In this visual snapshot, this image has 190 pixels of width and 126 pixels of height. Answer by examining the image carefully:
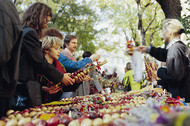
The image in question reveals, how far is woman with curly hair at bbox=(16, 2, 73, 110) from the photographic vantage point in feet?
5.24

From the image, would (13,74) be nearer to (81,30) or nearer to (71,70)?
(71,70)

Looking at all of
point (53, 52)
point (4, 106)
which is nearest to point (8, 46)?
point (4, 106)

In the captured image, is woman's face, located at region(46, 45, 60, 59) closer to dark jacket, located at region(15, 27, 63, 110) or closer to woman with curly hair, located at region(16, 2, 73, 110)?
woman with curly hair, located at region(16, 2, 73, 110)

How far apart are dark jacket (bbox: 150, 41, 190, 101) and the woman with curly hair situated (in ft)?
4.65

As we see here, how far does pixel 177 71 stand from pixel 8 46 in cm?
205

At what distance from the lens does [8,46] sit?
116 cm

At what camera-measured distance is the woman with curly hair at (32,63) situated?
1.60m

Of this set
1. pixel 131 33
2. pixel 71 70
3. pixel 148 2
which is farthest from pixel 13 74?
pixel 131 33

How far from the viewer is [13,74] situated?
126 cm

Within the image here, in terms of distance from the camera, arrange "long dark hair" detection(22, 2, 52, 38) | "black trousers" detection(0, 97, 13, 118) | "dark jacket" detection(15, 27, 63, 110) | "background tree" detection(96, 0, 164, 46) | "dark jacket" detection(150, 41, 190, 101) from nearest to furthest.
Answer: "black trousers" detection(0, 97, 13, 118) → "dark jacket" detection(15, 27, 63, 110) → "long dark hair" detection(22, 2, 52, 38) → "dark jacket" detection(150, 41, 190, 101) → "background tree" detection(96, 0, 164, 46)

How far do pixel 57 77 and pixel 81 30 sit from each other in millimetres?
17007

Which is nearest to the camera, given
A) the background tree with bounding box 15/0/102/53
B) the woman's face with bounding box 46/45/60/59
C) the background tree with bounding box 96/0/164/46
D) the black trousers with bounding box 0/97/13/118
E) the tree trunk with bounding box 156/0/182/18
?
the black trousers with bounding box 0/97/13/118

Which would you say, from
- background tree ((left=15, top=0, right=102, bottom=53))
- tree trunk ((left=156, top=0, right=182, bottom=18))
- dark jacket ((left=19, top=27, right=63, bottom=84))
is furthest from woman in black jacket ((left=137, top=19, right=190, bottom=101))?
background tree ((left=15, top=0, right=102, bottom=53))

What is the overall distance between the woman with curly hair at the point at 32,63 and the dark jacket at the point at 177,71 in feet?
4.65
